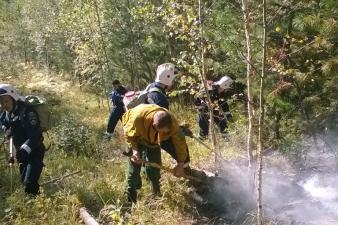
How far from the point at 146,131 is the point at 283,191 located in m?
2.42

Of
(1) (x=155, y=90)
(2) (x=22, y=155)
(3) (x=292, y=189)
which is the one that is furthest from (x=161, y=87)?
(3) (x=292, y=189)

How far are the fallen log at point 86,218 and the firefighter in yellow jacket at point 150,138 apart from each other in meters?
0.60

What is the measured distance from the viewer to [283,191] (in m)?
6.44

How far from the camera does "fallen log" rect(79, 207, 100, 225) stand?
17.5 ft

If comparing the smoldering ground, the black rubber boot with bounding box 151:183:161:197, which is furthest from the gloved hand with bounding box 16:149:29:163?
the smoldering ground

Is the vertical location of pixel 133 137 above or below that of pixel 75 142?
above

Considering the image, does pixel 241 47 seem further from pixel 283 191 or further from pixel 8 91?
pixel 8 91

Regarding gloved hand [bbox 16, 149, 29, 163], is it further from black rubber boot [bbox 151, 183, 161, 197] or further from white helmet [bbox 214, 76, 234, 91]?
white helmet [bbox 214, 76, 234, 91]

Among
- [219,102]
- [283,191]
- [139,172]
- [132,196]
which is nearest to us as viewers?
[139,172]

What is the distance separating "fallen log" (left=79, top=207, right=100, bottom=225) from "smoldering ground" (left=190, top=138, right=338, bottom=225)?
4.89 feet

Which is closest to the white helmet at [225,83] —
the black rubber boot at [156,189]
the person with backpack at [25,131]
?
the black rubber boot at [156,189]

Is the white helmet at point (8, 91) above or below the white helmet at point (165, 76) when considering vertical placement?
below

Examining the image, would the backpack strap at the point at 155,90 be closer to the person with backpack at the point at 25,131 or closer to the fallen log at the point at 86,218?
the person with backpack at the point at 25,131

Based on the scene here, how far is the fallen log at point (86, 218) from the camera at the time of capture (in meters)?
5.33
